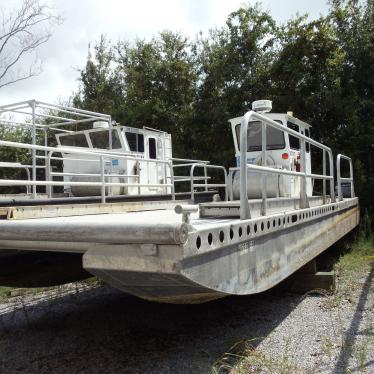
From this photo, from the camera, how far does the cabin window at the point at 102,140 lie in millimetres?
10039

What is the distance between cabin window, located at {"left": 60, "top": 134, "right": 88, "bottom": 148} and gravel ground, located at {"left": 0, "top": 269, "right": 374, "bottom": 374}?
15.8ft

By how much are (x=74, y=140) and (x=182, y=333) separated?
702 cm

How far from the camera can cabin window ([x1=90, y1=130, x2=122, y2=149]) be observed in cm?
1004

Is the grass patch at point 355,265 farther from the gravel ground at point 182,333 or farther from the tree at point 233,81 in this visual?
the tree at point 233,81

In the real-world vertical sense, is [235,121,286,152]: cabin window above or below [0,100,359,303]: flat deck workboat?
above

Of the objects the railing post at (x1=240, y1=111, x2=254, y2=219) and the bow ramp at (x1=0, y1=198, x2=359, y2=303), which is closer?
the bow ramp at (x1=0, y1=198, x2=359, y2=303)

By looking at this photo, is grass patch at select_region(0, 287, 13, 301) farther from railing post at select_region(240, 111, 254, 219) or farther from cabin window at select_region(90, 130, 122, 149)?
railing post at select_region(240, 111, 254, 219)

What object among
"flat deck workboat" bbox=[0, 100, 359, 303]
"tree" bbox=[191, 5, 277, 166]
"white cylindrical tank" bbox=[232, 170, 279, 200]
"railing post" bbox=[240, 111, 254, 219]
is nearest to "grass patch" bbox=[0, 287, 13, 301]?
"flat deck workboat" bbox=[0, 100, 359, 303]

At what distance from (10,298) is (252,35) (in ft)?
43.4

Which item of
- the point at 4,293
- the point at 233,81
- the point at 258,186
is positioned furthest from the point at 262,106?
the point at 233,81

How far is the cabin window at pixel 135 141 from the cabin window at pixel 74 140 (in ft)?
3.64

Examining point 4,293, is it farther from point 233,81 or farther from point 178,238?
point 233,81

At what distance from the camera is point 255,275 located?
3.34 metres

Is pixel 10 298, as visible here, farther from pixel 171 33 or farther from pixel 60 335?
pixel 171 33
